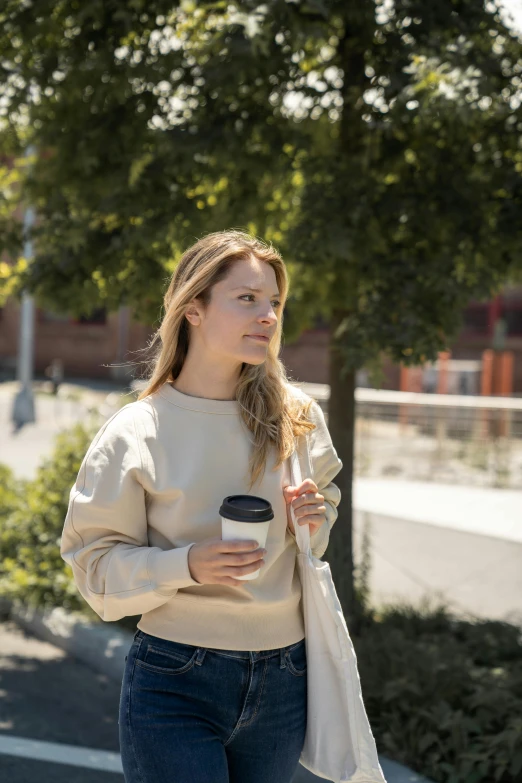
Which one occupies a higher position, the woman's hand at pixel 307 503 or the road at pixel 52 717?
the woman's hand at pixel 307 503

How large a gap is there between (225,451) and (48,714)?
2868 millimetres

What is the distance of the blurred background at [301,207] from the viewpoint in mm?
3728

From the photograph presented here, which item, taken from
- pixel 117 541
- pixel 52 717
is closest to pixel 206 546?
pixel 117 541

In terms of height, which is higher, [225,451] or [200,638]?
[225,451]

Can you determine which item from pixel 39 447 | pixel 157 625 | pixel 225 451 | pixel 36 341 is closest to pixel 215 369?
pixel 225 451

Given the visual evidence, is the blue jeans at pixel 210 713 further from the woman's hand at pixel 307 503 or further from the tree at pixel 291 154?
the tree at pixel 291 154

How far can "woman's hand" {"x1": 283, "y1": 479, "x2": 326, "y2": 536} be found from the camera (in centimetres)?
197

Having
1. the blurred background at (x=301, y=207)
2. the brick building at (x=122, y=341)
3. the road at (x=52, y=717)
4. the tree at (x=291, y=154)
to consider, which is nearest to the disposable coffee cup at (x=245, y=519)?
the blurred background at (x=301, y=207)

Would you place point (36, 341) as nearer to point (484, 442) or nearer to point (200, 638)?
point (484, 442)

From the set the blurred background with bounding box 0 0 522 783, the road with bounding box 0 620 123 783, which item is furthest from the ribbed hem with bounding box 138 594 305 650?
the road with bounding box 0 620 123 783

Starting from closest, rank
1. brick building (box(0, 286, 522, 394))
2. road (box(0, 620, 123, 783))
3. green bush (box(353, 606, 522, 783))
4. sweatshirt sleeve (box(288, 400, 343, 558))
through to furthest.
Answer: sweatshirt sleeve (box(288, 400, 343, 558)), green bush (box(353, 606, 522, 783)), road (box(0, 620, 123, 783)), brick building (box(0, 286, 522, 394))

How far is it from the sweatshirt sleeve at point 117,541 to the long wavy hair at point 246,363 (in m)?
0.25

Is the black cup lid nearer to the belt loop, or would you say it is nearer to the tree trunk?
the belt loop

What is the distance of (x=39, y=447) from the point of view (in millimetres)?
14922
